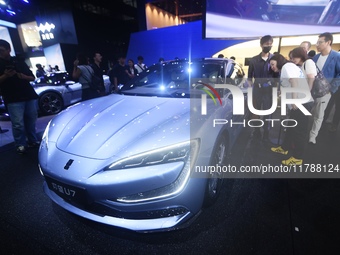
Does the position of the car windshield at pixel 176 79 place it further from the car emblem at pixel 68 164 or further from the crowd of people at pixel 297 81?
the car emblem at pixel 68 164

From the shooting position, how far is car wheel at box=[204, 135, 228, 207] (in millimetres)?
1660

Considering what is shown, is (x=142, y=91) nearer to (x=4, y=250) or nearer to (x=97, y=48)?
(x=4, y=250)

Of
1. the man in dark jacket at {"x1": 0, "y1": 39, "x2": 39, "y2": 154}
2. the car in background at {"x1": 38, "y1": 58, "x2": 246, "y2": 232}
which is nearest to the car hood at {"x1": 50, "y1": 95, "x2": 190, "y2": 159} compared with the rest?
the car in background at {"x1": 38, "y1": 58, "x2": 246, "y2": 232}

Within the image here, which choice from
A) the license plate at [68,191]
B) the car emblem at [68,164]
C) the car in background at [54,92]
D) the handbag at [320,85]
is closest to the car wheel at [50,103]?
the car in background at [54,92]

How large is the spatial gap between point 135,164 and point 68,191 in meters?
0.52

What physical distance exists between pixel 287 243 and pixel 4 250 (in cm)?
221

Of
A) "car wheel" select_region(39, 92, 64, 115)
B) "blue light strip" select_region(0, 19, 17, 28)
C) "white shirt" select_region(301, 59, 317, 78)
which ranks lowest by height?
"car wheel" select_region(39, 92, 64, 115)

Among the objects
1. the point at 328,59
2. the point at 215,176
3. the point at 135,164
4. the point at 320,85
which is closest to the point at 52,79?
the point at 135,164

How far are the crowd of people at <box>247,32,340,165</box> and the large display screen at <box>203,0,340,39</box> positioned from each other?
8.76 ft

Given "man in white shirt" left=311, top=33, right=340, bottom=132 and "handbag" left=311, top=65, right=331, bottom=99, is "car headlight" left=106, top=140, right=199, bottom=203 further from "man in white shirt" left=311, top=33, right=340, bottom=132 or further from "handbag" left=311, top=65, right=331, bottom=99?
"man in white shirt" left=311, top=33, right=340, bottom=132

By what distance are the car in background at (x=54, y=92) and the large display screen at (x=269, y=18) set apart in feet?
15.4

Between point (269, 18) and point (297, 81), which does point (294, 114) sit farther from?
point (269, 18)

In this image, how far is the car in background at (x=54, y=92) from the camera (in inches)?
214

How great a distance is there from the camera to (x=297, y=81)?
220cm
